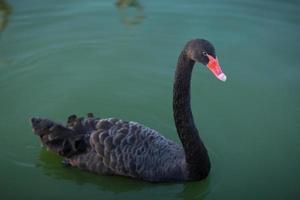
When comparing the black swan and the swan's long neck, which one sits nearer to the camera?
the swan's long neck

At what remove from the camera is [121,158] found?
3992 millimetres

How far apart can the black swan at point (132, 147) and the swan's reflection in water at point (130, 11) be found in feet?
7.27

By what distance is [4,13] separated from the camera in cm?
626

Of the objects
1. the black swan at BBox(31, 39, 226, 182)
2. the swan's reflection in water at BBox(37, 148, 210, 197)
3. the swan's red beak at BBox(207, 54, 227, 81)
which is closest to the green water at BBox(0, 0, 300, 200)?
the swan's reflection in water at BBox(37, 148, 210, 197)

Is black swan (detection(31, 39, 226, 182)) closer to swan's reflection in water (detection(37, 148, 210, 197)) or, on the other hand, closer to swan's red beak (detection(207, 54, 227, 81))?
swan's reflection in water (detection(37, 148, 210, 197))

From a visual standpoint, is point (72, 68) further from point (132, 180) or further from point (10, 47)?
point (132, 180)

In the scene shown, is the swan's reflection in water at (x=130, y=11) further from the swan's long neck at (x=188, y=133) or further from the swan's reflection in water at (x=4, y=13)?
the swan's long neck at (x=188, y=133)

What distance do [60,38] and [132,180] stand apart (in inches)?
92.7

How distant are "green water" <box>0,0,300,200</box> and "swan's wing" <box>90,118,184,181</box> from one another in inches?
5.9

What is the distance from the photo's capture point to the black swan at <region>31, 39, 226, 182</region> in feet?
13.1

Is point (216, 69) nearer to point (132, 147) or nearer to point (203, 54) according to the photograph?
point (203, 54)

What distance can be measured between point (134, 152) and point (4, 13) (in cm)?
306

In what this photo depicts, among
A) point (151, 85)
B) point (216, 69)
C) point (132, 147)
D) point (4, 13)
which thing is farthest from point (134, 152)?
point (4, 13)

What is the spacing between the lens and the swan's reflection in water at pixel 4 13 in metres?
6.11
